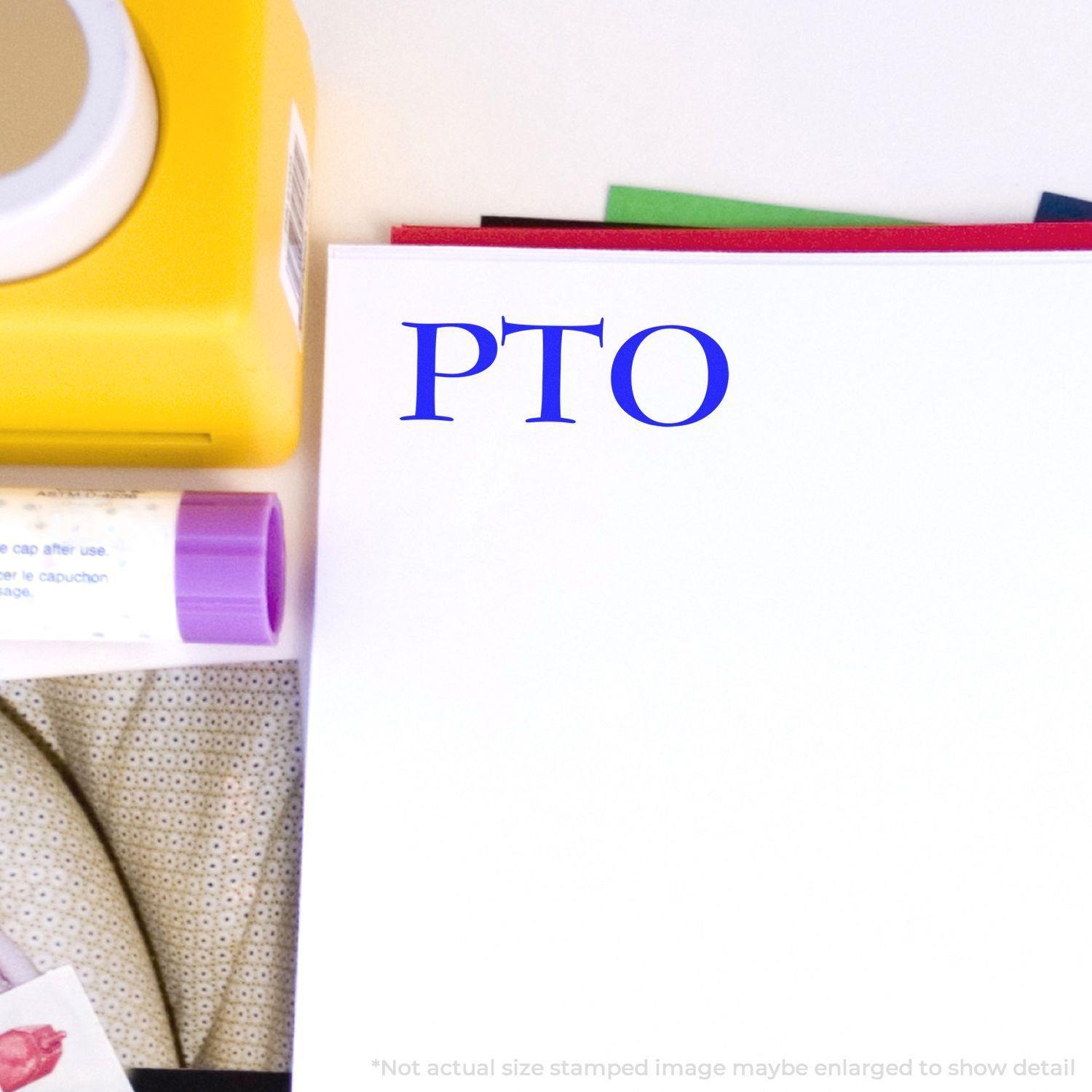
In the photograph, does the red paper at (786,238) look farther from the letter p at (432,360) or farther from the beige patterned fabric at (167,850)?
the beige patterned fabric at (167,850)

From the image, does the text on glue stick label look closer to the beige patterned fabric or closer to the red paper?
the beige patterned fabric

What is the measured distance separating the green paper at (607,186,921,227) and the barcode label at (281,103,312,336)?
0.40 ft

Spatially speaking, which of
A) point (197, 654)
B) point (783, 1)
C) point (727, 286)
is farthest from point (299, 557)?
point (783, 1)

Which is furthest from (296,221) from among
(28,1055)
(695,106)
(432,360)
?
(28,1055)

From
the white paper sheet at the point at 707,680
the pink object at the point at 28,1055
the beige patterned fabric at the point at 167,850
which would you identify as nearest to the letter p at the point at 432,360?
the white paper sheet at the point at 707,680

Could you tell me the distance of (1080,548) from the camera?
0.42 meters

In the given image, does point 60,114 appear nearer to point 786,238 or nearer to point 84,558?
point 84,558

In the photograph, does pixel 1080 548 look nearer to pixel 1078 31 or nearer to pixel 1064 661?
pixel 1064 661

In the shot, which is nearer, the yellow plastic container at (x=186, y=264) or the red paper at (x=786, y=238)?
the yellow plastic container at (x=186, y=264)

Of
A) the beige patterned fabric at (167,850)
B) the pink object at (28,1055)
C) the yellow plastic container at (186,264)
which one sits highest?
the yellow plastic container at (186,264)

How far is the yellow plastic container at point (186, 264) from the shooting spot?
34 centimetres

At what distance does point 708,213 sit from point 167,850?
33 centimetres

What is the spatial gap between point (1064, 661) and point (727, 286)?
0.64 feet

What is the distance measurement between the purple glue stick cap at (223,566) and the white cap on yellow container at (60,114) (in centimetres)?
10
